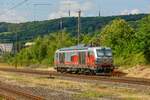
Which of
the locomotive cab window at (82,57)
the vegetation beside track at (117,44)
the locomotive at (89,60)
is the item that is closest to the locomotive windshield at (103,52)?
the locomotive at (89,60)

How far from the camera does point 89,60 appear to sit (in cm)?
5012

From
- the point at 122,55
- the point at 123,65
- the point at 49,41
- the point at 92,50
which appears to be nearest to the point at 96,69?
the point at 92,50

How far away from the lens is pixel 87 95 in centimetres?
2512

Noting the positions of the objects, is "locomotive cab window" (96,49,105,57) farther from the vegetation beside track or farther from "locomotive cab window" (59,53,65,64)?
"locomotive cab window" (59,53,65,64)

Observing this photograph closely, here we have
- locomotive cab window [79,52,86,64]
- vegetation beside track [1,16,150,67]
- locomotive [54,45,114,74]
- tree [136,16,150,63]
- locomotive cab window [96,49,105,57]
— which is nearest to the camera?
locomotive [54,45,114,74]

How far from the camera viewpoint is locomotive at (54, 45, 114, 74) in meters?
49.0

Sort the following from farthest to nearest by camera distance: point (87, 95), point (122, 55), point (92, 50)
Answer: point (122, 55) < point (92, 50) < point (87, 95)

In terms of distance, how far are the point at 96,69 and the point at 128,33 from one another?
27.7m

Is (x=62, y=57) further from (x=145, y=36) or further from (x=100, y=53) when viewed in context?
(x=145, y=36)

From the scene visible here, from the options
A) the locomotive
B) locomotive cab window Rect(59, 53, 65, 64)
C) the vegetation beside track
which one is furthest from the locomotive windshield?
locomotive cab window Rect(59, 53, 65, 64)

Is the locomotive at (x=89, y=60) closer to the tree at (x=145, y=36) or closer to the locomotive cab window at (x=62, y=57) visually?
the locomotive cab window at (x=62, y=57)

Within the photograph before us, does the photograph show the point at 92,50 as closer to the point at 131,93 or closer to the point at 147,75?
the point at 147,75

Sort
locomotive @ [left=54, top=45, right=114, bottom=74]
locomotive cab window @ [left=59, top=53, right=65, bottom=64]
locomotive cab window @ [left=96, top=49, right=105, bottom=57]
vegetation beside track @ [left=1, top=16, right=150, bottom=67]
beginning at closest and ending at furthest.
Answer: locomotive @ [left=54, top=45, right=114, bottom=74], locomotive cab window @ [left=96, top=49, right=105, bottom=57], vegetation beside track @ [left=1, top=16, right=150, bottom=67], locomotive cab window @ [left=59, top=53, right=65, bottom=64]

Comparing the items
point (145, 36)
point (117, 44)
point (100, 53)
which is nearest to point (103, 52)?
point (100, 53)
